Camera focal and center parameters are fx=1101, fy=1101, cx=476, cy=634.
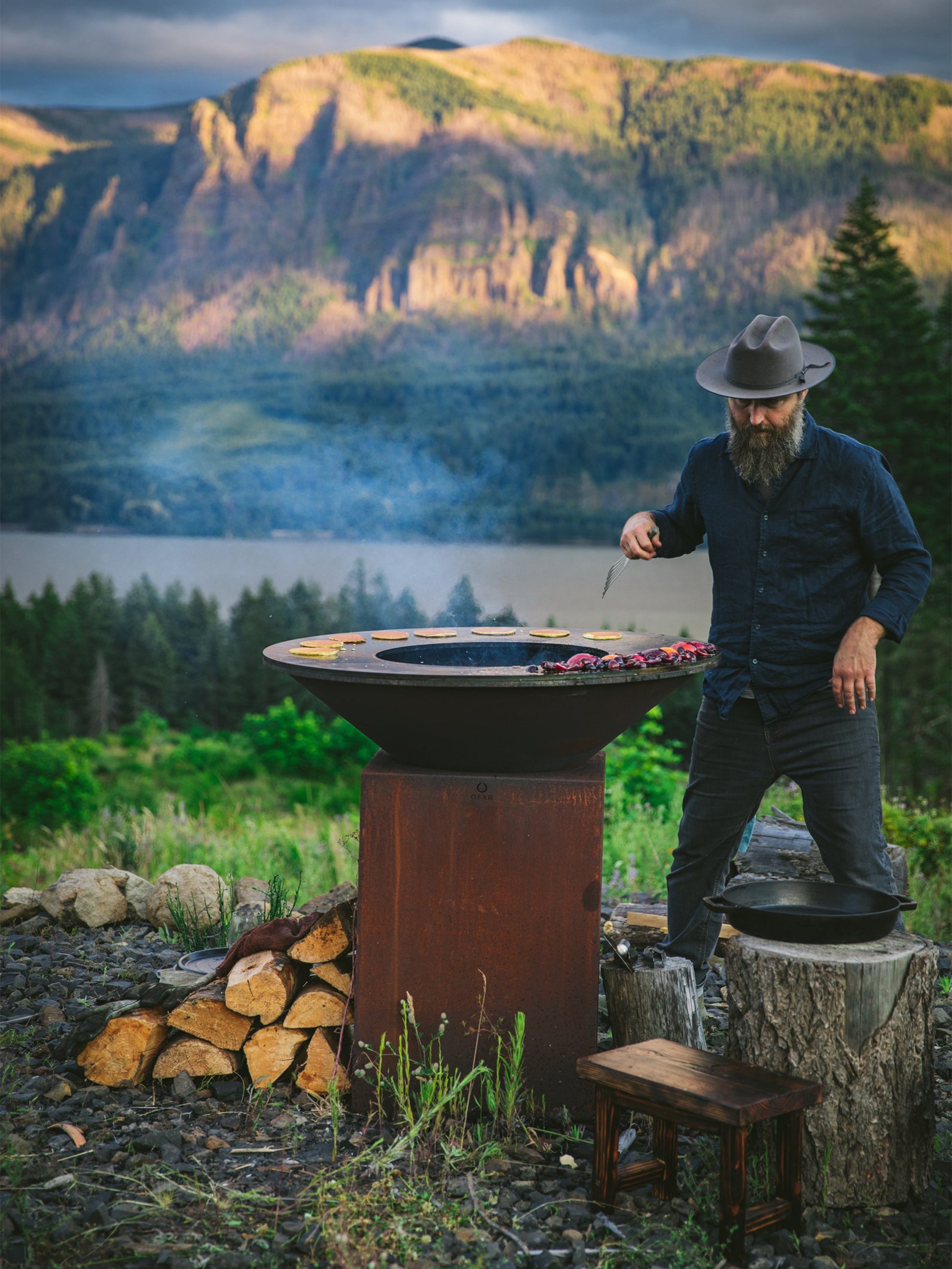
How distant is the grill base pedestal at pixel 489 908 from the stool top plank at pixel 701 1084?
1.30 ft

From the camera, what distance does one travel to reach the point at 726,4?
13820 millimetres

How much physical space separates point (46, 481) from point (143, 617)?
7.15ft

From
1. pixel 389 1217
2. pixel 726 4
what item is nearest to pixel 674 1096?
pixel 389 1217

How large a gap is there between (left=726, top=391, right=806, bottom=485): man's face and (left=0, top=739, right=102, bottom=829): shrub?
7722mm

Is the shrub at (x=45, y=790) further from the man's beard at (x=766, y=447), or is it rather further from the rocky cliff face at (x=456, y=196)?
the man's beard at (x=766, y=447)

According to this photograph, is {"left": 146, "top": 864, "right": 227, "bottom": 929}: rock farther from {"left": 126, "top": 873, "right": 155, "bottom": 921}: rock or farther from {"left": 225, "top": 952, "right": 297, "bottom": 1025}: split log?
{"left": 225, "top": 952, "right": 297, "bottom": 1025}: split log

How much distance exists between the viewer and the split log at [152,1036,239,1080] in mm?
3072

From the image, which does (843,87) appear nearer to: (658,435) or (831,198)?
(831,198)

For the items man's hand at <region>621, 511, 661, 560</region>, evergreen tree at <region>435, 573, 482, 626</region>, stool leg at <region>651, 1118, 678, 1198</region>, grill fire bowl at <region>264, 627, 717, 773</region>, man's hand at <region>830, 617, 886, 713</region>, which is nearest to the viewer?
stool leg at <region>651, 1118, 678, 1198</region>

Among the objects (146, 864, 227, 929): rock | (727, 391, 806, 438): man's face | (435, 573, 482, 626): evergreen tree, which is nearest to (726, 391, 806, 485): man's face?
(727, 391, 806, 438): man's face

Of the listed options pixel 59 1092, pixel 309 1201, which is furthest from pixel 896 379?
pixel 309 1201

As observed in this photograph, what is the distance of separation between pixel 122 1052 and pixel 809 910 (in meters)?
1.90

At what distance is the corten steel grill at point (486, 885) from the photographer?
2.83m

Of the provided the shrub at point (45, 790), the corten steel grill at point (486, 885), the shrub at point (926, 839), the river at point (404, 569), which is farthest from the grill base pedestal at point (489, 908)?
the river at point (404, 569)
